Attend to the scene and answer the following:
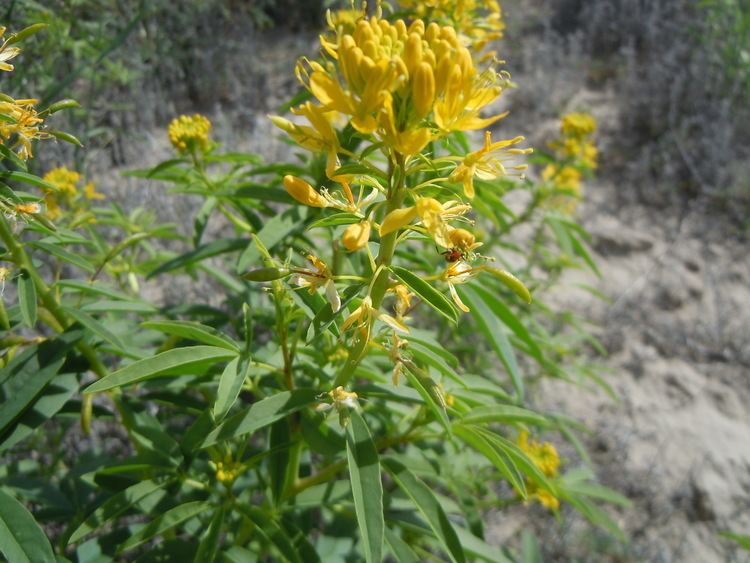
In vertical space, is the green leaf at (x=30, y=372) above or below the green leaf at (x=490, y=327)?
above

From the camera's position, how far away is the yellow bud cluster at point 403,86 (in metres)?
0.88

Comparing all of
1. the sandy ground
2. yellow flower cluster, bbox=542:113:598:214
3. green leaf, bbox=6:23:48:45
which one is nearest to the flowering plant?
green leaf, bbox=6:23:48:45

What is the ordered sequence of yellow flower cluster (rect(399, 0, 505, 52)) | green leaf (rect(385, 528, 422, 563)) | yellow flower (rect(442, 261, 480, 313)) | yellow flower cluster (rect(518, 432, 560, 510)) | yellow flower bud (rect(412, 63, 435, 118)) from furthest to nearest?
yellow flower cluster (rect(518, 432, 560, 510)), yellow flower cluster (rect(399, 0, 505, 52)), green leaf (rect(385, 528, 422, 563)), yellow flower (rect(442, 261, 480, 313)), yellow flower bud (rect(412, 63, 435, 118))

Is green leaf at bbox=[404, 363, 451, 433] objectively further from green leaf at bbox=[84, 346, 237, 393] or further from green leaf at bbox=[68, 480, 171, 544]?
green leaf at bbox=[68, 480, 171, 544]

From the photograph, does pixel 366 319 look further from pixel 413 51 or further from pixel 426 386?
pixel 413 51

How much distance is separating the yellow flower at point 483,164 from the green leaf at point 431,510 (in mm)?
621

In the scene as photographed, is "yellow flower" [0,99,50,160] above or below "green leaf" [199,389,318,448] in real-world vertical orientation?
above

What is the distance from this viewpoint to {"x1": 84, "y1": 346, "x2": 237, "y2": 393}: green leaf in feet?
3.28

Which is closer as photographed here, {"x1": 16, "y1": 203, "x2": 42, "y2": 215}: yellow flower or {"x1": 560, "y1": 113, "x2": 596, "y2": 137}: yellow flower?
{"x1": 16, "y1": 203, "x2": 42, "y2": 215}: yellow flower

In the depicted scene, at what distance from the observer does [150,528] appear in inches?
46.6

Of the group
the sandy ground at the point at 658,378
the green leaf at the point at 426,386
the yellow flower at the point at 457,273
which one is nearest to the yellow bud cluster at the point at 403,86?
the yellow flower at the point at 457,273

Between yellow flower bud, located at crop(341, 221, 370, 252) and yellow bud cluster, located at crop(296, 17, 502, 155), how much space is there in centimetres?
14

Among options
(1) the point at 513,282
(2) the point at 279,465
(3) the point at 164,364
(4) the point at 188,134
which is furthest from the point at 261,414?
(4) the point at 188,134

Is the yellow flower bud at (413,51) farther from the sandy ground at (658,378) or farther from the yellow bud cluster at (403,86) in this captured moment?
the sandy ground at (658,378)
